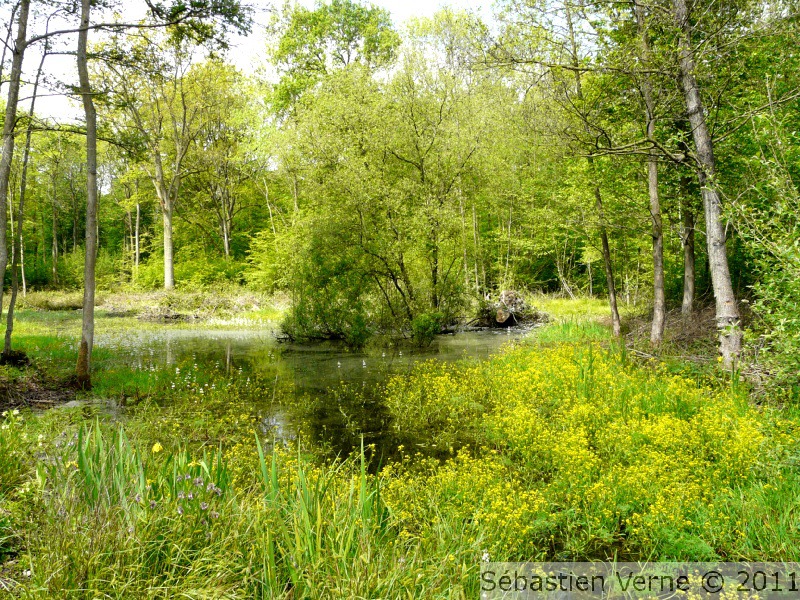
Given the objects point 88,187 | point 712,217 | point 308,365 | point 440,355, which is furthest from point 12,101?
point 712,217

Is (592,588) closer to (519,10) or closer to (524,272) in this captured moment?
(519,10)

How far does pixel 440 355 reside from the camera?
13812 millimetres

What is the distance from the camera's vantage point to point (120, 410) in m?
8.05

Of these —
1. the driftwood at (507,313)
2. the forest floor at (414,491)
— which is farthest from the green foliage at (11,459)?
the driftwood at (507,313)

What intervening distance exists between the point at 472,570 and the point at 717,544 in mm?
2130

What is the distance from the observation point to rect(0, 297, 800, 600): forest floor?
8.64ft

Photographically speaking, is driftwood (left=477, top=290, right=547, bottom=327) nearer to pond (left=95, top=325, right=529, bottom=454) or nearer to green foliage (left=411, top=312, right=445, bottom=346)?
pond (left=95, top=325, right=529, bottom=454)

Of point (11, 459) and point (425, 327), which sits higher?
point (425, 327)

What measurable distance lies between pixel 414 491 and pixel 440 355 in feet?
30.4

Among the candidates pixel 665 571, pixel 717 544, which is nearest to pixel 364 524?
pixel 665 571

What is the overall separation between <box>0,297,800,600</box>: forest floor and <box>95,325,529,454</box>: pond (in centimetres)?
52

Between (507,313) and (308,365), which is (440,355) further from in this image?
(507,313)

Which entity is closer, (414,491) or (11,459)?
(11,459)

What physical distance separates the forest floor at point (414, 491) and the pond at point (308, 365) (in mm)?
516
